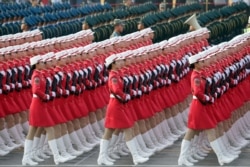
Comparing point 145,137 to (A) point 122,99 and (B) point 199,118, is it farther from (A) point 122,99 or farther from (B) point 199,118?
(B) point 199,118

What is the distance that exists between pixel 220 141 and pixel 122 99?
1.79 m

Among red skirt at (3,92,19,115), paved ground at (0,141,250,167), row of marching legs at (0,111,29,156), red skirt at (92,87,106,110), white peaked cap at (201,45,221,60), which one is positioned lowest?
paved ground at (0,141,250,167)

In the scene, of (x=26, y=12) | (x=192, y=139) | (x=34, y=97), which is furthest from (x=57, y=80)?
(x=26, y=12)

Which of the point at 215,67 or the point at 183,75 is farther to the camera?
the point at 183,75

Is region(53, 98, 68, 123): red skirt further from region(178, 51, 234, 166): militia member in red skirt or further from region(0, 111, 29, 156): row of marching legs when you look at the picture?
region(178, 51, 234, 166): militia member in red skirt

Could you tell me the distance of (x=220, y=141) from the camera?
23750 mm

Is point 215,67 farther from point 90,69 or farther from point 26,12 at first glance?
point 26,12

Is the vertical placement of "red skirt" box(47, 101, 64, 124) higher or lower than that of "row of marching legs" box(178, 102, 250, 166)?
higher

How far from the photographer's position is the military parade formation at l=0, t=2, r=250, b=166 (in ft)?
76.8

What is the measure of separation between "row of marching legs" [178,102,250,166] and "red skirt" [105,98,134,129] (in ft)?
3.25

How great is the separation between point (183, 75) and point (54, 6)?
17524 mm

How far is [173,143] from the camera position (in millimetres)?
25766

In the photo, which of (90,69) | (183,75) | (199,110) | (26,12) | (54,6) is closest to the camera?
(199,110)

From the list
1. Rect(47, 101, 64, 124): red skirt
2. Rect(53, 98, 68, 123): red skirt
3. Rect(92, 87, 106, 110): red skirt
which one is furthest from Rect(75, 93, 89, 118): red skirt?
Rect(47, 101, 64, 124): red skirt
